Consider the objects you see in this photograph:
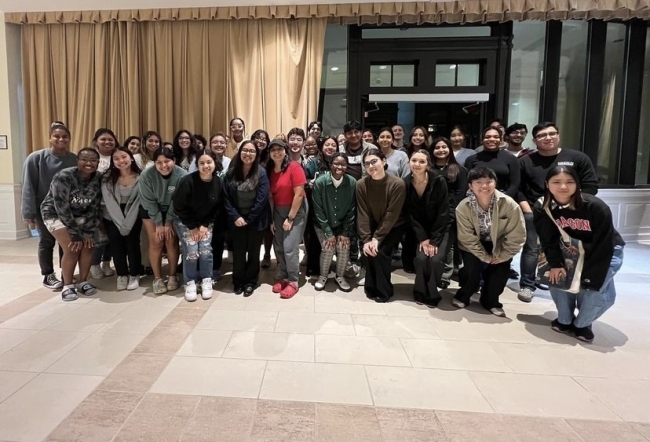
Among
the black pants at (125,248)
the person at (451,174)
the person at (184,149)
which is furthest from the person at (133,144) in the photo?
the person at (451,174)

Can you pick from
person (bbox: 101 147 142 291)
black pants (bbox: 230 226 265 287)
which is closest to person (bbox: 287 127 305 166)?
black pants (bbox: 230 226 265 287)

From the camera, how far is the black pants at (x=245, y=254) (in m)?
3.32

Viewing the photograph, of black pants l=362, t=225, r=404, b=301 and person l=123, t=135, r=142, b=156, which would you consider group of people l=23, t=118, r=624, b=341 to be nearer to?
black pants l=362, t=225, r=404, b=301

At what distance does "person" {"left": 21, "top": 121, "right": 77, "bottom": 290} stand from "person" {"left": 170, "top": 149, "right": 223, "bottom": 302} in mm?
1224

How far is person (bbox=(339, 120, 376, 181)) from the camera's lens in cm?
369

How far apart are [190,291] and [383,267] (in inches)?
63.6

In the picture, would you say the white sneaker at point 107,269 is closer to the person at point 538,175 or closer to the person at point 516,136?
the person at point 538,175

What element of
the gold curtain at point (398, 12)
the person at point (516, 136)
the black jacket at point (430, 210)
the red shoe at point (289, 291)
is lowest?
the red shoe at point (289, 291)

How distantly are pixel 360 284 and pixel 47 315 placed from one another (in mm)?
2496

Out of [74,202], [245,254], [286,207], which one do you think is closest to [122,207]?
[74,202]

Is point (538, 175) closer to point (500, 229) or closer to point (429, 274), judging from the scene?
point (500, 229)

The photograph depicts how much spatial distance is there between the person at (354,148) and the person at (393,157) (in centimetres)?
21

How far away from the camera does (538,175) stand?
3295mm

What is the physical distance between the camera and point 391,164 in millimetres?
3793
